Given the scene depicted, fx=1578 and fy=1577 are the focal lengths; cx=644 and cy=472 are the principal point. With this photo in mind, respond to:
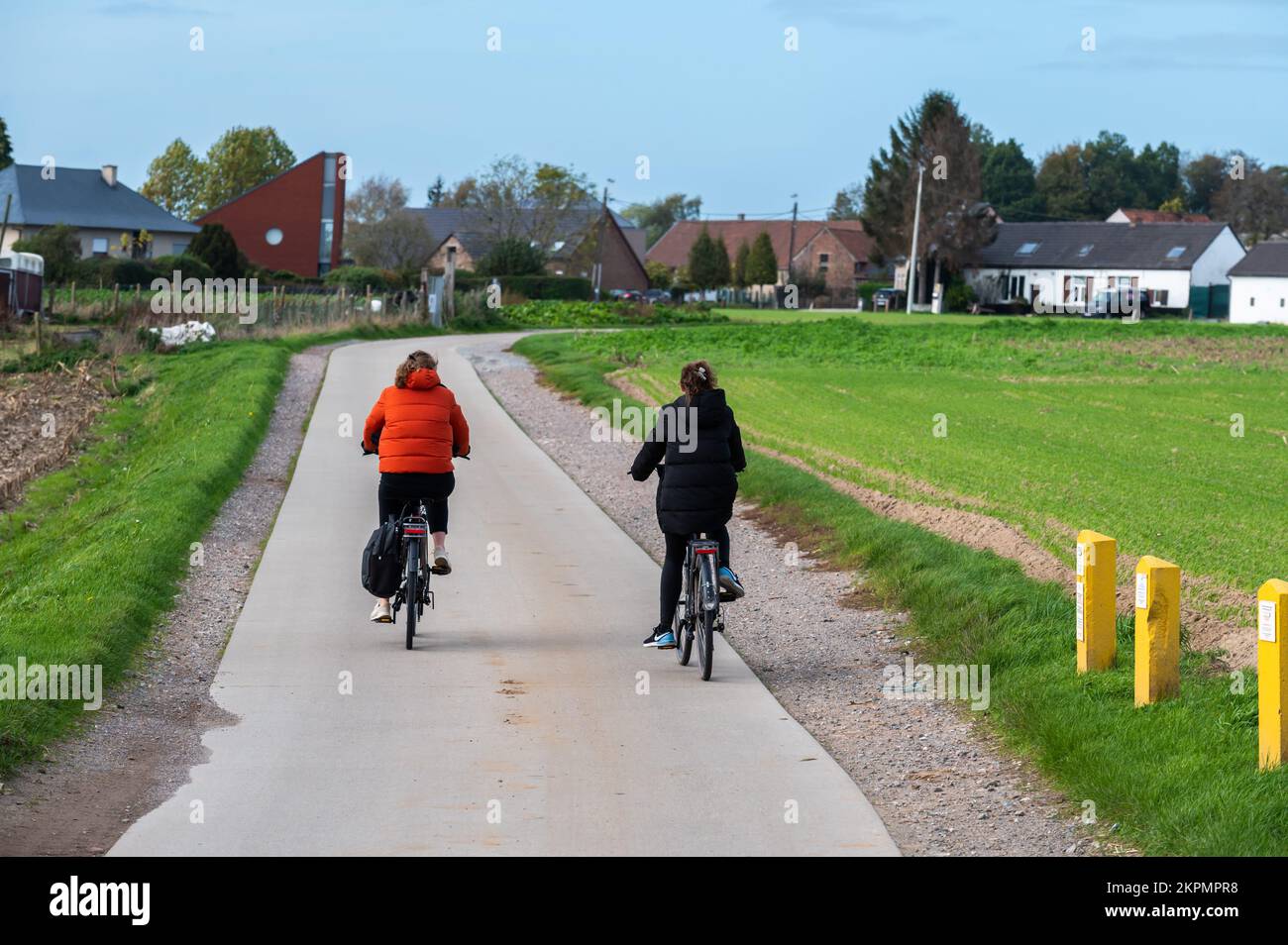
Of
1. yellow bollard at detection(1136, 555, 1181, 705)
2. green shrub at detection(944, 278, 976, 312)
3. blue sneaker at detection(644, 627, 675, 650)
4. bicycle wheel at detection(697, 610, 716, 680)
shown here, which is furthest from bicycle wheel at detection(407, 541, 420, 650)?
green shrub at detection(944, 278, 976, 312)

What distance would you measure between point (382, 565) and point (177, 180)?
112159 millimetres

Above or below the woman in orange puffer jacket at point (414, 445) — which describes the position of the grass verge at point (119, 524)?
below

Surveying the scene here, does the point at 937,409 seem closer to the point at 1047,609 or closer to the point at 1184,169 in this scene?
the point at 1047,609

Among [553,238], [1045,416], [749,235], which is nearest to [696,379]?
[1045,416]

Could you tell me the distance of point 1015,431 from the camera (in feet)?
81.7

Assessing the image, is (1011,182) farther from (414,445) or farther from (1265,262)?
(414,445)

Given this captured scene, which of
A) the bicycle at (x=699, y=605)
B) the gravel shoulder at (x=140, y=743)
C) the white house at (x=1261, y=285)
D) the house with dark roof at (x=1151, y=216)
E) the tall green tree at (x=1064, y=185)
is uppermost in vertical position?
the tall green tree at (x=1064, y=185)

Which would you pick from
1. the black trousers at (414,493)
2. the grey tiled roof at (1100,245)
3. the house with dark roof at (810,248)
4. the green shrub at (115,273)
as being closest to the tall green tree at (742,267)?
the house with dark roof at (810,248)

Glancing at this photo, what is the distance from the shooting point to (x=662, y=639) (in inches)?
405

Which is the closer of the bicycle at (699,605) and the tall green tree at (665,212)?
the bicycle at (699,605)

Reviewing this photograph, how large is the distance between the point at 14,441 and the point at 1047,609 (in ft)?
60.1

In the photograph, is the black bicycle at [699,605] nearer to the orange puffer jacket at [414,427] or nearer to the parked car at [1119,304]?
the orange puffer jacket at [414,427]

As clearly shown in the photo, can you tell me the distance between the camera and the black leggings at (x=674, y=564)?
10.1 metres

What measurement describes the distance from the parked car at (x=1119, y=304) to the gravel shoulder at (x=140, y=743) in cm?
7717
